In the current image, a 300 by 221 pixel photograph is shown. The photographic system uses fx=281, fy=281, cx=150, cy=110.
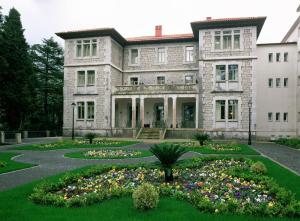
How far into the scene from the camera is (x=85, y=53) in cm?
3434

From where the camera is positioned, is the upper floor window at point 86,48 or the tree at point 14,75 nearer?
the tree at point 14,75

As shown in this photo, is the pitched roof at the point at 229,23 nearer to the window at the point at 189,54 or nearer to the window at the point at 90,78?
the window at the point at 189,54

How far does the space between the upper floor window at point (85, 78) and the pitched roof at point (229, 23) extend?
13214 millimetres

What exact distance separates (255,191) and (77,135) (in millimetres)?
28531

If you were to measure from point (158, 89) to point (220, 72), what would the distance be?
7105mm

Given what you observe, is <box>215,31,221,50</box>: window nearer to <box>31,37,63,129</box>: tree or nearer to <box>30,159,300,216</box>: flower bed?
<box>30,159,300,216</box>: flower bed

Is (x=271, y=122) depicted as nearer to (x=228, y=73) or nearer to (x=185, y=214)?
(x=228, y=73)

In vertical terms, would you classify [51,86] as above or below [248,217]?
above

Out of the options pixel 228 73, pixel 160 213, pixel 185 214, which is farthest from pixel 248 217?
pixel 228 73

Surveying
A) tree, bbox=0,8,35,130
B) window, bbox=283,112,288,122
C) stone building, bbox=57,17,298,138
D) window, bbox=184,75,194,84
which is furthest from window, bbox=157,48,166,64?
window, bbox=283,112,288,122

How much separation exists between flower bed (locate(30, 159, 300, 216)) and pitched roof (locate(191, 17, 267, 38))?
22.7m

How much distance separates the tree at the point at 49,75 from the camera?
143 feet

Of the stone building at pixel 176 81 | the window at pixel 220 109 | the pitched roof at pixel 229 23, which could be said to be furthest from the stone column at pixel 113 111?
the pitched roof at pixel 229 23

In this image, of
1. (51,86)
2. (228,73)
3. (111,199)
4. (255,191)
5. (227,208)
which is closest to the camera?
(227,208)
